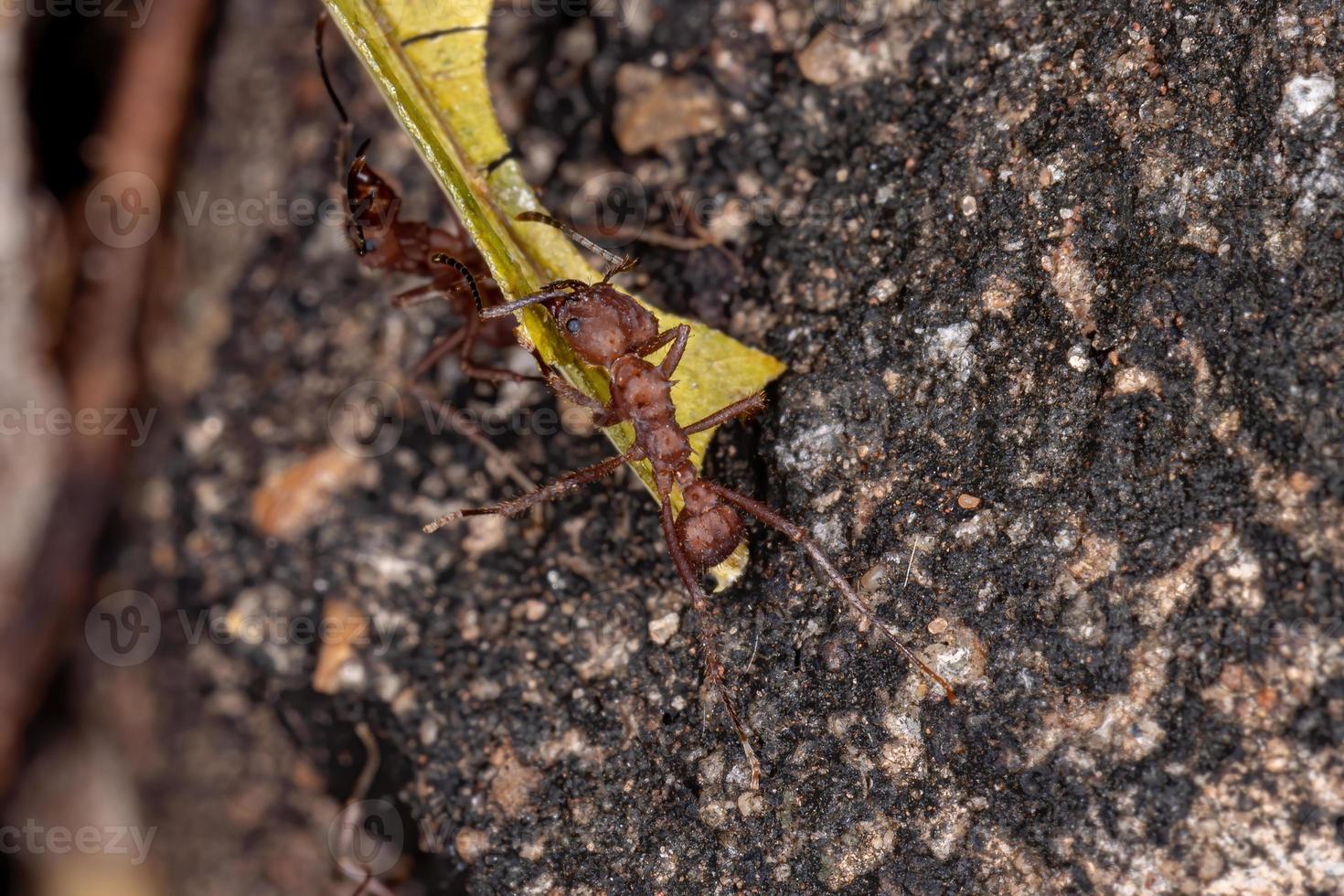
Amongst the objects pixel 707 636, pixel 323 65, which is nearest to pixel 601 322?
pixel 707 636

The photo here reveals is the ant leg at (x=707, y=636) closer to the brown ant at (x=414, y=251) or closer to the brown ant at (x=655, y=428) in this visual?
the brown ant at (x=655, y=428)

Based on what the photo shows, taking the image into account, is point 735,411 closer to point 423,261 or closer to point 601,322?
point 601,322

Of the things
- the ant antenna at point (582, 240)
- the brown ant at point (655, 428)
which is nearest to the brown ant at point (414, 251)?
the brown ant at point (655, 428)

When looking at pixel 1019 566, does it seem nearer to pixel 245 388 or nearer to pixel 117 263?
pixel 245 388

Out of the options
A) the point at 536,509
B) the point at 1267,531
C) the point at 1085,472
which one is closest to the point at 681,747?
the point at 536,509

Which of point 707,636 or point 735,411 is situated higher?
point 735,411

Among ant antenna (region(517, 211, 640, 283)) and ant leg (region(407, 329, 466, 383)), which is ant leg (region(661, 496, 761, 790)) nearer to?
ant antenna (region(517, 211, 640, 283))

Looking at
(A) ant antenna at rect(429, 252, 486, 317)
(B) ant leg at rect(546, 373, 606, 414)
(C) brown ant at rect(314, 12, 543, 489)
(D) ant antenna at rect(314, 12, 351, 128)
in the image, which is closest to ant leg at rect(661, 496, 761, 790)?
(B) ant leg at rect(546, 373, 606, 414)
